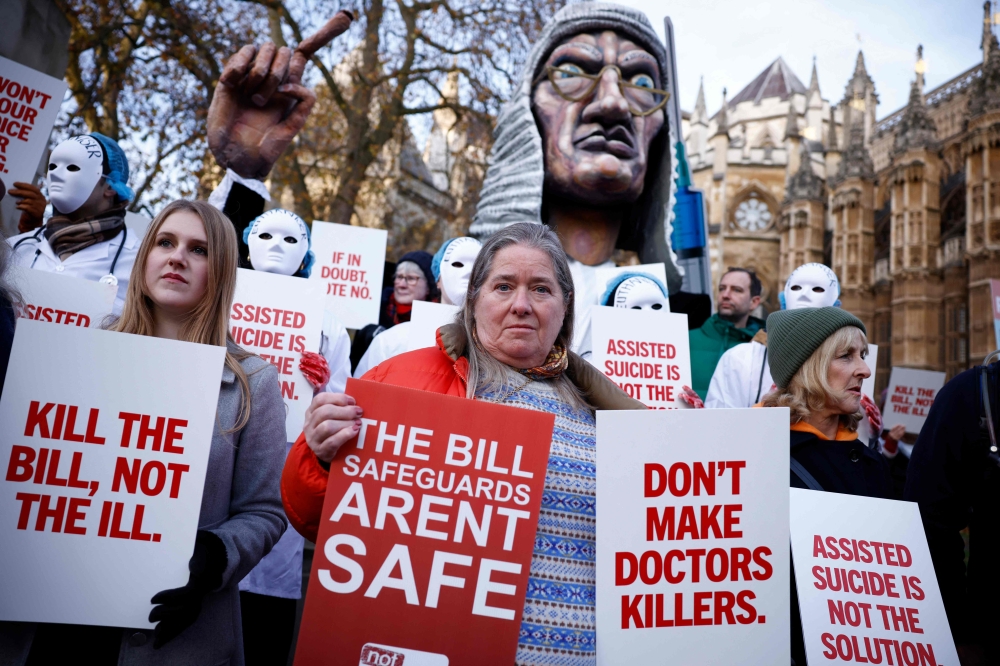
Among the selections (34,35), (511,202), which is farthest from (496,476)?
(34,35)

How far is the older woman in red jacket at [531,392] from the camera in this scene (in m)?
2.05

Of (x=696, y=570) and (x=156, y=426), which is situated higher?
(x=156, y=426)

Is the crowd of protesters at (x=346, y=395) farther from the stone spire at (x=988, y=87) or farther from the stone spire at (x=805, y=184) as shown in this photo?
the stone spire at (x=805, y=184)

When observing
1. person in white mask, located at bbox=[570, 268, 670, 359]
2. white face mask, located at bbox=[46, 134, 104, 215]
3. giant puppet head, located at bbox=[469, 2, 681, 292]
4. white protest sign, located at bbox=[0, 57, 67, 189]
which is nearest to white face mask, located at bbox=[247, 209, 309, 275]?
white face mask, located at bbox=[46, 134, 104, 215]

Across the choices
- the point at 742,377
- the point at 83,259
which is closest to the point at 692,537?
the point at 742,377

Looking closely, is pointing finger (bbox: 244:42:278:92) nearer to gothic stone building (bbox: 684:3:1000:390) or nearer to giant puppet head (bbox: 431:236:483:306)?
giant puppet head (bbox: 431:236:483:306)

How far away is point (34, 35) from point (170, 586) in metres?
5.84

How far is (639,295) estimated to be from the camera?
475cm

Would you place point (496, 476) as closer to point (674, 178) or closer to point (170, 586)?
point (170, 586)

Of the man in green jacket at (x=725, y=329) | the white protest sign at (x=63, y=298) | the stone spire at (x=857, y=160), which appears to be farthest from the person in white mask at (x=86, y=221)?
the stone spire at (x=857, y=160)

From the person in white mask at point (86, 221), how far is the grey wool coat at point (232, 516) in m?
1.78

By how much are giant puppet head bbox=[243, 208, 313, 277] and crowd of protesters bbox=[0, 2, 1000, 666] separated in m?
0.01

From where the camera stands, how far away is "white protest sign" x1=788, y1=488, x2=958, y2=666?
246cm

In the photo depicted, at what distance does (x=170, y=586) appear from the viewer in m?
1.96
